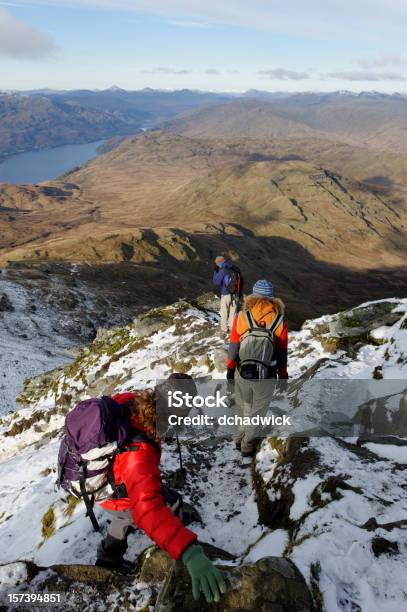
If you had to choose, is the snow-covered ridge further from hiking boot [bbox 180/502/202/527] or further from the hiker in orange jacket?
the hiker in orange jacket

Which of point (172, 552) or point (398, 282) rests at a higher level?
point (172, 552)

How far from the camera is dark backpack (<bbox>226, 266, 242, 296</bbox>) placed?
643 inches

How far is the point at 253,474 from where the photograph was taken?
8.02 meters

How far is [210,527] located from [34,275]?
69054mm

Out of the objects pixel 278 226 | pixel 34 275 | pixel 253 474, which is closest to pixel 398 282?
pixel 278 226

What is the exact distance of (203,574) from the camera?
3859mm

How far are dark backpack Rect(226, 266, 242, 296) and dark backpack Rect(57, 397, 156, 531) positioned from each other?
12255mm

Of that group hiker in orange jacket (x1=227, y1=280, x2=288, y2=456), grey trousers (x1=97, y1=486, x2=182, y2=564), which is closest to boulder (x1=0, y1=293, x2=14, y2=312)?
hiker in orange jacket (x1=227, y1=280, x2=288, y2=456)

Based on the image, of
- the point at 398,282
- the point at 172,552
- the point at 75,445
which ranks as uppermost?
the point at 75,445

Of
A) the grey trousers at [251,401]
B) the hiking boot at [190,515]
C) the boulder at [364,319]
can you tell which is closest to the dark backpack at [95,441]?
the hiking boot at [190,515]

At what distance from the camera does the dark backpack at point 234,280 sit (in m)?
16.3

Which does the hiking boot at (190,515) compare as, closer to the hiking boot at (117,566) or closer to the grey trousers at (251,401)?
the hiking boot at (117,566)

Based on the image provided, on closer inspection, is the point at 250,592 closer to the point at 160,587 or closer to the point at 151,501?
the point at 151,501

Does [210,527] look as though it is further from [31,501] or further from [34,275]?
[34,275]
